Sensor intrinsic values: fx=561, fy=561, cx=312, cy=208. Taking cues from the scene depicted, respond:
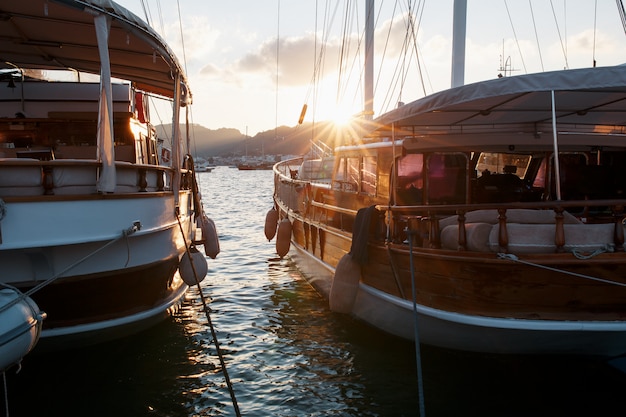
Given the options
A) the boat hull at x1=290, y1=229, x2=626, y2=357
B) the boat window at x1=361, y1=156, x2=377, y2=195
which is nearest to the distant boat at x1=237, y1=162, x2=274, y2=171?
the boat window at x1=361, y1=156, x2=377, y2=195

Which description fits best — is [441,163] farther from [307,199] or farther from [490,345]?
[307,199]

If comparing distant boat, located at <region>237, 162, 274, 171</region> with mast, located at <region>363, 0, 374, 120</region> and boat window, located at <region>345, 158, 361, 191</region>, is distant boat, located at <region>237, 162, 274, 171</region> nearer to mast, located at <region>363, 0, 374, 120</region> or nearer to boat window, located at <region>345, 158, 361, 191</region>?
mast, located at <region>363, 0, 374, 120</region>

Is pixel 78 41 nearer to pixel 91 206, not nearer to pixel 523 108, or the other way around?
pixel 91 206

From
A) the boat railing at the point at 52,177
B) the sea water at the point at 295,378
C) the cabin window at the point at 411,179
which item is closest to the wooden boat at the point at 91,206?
the boat railing at the point at 52,177

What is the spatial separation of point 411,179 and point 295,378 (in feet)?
11.0

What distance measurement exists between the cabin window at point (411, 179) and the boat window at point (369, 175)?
22.2 inches

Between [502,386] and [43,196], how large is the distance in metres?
5.63

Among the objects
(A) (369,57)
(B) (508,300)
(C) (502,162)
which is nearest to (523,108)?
(C) (502,162)

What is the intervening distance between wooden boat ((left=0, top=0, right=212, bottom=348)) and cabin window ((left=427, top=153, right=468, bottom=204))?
12.5ft

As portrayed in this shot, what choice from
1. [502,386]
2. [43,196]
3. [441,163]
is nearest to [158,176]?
[43,196]

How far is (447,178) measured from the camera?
846 centimetres

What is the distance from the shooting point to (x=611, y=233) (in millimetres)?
6035

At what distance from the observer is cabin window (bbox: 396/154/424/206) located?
27.3 ft

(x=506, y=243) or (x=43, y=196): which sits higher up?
(x=43, y=196)
